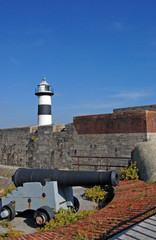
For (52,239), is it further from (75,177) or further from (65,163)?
A: (65,163)

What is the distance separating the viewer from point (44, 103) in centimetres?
1948

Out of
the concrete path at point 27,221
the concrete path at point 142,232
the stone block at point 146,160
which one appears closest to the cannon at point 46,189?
the concrete path at point 27,221

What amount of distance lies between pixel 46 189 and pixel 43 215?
21.4 inches

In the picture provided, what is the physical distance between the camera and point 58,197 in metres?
5.52

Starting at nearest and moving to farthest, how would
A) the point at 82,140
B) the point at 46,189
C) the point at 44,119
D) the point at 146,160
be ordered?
1. the point at 46,189
2. the point at 146,160
3. the point at 82,140
4. the point at 44,119

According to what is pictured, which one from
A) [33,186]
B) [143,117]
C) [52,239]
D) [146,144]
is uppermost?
[143,117]

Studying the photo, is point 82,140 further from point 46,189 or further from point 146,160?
point 46,189

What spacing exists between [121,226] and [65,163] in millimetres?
9343

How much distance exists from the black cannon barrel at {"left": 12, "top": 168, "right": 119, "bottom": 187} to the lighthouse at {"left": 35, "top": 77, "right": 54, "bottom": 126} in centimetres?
1317

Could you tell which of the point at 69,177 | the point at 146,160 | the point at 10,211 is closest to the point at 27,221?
the point at 10,211

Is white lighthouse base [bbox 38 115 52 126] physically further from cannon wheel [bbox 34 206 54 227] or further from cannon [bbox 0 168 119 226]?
cannon wheel [bbox 34 206 54 227]

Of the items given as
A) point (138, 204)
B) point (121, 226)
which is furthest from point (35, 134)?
point (121, 226)

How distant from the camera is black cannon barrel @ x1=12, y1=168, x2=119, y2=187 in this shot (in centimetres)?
526

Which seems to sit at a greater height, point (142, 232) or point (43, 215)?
point (142, 232)
